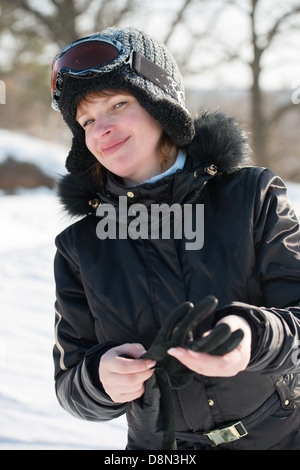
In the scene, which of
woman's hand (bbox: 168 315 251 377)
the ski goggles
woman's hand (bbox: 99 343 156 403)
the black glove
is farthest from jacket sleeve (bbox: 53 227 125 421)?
the ski goggles

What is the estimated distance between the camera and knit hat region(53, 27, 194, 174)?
1483 mm

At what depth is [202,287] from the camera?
1.36 m

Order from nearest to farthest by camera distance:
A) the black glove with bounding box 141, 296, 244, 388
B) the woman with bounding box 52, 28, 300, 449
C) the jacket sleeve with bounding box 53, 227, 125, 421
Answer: the black glove with bounding box 141, 296, 244, 388, the woman with bounding box 52, 28, 300, 449, the jacket sleeve with bounding box 53, 227, 125, 421

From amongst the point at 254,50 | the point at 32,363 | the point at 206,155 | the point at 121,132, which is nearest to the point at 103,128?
the point at 121,132

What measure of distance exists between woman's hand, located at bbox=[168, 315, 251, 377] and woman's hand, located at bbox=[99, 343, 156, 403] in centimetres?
15

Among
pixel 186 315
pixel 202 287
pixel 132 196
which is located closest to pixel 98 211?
pixel 132 196

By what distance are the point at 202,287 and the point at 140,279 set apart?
0.19 meters

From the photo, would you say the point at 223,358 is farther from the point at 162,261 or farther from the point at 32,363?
the point at 32,363

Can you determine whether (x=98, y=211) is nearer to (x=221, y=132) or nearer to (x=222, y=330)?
(x=221, y=132)

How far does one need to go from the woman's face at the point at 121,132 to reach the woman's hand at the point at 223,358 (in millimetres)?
618

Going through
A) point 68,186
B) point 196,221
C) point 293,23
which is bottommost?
point 196,221

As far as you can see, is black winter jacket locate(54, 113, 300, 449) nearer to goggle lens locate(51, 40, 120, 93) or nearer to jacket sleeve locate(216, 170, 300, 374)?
jacket sleeve locate(216, 170, 300, 374)

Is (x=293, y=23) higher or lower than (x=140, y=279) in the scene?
higher

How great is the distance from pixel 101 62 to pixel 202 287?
0.75 meters
